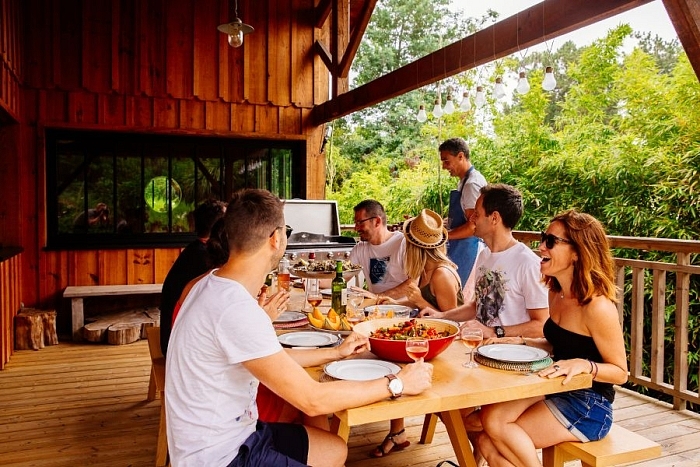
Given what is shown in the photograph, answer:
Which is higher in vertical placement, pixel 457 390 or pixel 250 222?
pixel 250 222

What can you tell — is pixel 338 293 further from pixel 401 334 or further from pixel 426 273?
pixel 401 334

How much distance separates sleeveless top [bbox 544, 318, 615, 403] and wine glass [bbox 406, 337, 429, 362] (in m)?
0.61

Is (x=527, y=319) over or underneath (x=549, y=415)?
over

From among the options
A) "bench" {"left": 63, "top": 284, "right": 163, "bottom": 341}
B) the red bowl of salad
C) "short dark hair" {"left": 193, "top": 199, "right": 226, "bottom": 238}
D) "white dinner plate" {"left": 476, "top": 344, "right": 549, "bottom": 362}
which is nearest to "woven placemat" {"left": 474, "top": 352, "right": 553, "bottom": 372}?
"white dinner plate" {"left": 476, "top": 344, "right": 549, "bottom": 362}

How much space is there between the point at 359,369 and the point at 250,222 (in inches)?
23.8

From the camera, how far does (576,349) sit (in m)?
2.04

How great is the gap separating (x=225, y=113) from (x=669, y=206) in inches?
187

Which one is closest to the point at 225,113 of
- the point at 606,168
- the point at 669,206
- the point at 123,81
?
the point at 123,81

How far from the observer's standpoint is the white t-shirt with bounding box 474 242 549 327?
255cm

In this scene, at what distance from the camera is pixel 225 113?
6707 millimetres

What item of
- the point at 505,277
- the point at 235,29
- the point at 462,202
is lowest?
the point at 505,277

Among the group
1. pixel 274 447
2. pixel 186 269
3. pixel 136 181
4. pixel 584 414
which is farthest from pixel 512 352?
pixel 136 181

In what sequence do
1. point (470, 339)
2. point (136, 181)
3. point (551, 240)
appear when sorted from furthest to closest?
point (136, 181)
point (551, 240)
point (470, 339)

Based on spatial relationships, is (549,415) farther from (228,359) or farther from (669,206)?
(669,206)
